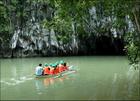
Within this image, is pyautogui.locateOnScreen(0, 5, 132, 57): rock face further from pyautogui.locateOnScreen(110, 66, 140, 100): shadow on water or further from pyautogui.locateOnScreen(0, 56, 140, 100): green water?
pyautogui.locateOnScreen(110, 66, 140, 100): shadow on water

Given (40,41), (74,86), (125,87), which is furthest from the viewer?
(40,41)

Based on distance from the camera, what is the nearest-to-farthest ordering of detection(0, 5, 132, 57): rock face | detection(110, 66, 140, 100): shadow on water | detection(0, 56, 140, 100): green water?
detection(110, 66, 140, 100): shadow on water, detection(0, 56, 140, 100): green water, detection(0, 5, 132, 57): rock face

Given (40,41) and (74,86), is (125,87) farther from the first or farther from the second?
(40,41)

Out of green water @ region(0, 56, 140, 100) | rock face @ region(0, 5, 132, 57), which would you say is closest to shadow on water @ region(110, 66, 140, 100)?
green water @ region(0, 56, 140, 100)

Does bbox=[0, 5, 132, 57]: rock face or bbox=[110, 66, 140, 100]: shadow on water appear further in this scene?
bbox=[0, 5, 132, 57]: rock face

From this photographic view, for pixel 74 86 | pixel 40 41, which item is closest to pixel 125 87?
pixel 74 86

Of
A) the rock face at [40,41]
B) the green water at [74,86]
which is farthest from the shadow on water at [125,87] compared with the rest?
the rock face at [40,41]

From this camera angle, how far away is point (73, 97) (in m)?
15.7

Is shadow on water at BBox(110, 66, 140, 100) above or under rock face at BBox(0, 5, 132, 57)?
under

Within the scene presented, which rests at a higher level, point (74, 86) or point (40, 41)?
point (40, 41)

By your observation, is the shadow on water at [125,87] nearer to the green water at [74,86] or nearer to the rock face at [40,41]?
the green water at [74,86]

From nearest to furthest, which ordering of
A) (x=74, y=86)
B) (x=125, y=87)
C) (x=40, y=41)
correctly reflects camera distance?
(x=125, y=87)
(x=74, y=86)
(x=40, y=41)

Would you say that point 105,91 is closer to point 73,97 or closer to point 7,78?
point 73,97

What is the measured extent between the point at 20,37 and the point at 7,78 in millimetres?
20242
